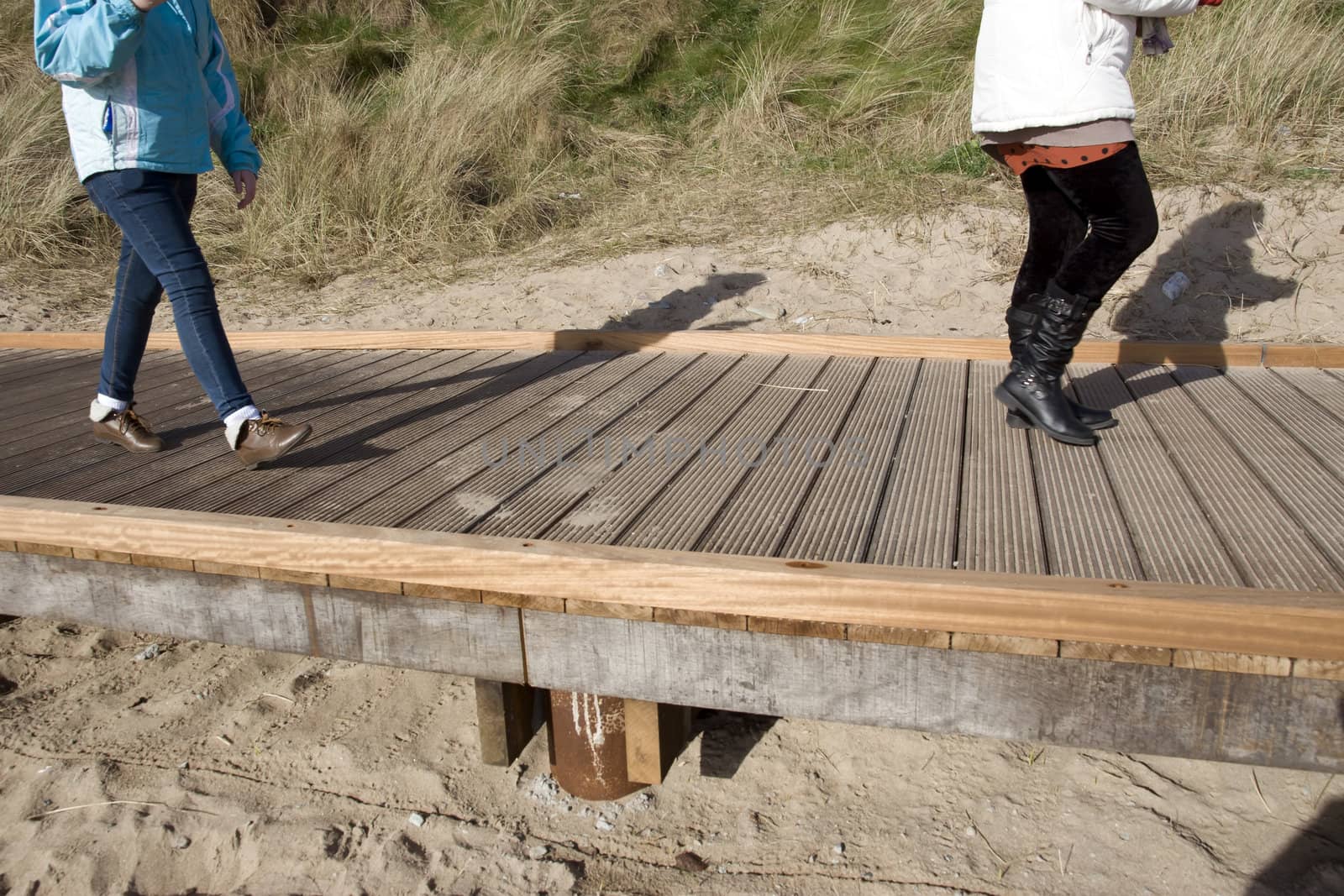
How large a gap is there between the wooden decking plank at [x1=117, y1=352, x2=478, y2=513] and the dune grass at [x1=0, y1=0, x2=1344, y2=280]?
3010 millimetres

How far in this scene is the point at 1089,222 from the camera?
2605mm

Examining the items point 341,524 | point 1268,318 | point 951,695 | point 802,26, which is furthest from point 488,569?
point 802,26

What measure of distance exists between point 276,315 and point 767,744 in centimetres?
480

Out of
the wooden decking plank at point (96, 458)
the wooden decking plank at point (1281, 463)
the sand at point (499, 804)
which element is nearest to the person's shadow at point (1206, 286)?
the wooden decking plank at point (1281, 463)

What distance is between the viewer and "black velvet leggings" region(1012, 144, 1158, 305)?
96.9 inches

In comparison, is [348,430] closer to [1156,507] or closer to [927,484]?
[927,484]

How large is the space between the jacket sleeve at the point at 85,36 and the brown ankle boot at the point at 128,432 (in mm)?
942

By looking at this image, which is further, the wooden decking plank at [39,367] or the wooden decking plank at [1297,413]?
the wooden decking plank at [39,367]

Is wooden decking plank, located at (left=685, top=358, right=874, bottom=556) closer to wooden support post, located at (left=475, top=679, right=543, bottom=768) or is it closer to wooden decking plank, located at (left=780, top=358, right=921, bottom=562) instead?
wooden decking plank, located at (left=780, top=358, right=921, bottom=562)

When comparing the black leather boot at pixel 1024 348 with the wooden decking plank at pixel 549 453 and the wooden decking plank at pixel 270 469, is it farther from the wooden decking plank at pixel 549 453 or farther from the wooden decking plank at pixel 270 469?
→ the wooden decking plank at pixel 270 469

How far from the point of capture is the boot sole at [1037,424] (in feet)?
8.84

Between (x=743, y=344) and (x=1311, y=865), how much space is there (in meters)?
2.49

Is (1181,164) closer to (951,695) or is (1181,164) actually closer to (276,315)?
(951,695)

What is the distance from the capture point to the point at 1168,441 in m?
2.73
